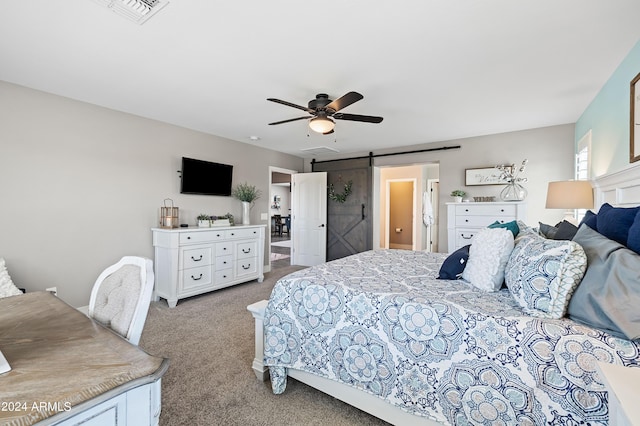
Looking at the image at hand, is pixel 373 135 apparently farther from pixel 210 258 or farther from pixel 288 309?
pixel 288 309

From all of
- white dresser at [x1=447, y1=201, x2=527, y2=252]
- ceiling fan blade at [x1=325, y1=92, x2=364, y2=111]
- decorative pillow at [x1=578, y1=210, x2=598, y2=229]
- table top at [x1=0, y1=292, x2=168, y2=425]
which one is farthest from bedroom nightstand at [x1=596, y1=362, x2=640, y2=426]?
white dresser at [x1=447, y1=201, x2=527, y2=252]

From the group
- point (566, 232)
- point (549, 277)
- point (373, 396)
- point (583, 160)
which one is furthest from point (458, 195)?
point (373, 396)

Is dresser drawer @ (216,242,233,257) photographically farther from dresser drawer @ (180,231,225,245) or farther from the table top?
the table top

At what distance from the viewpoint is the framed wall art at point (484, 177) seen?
14.1ft

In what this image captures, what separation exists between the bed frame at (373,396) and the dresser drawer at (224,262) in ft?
7.37

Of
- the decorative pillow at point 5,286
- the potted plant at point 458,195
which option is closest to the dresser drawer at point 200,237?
the decorative pillow at point 5,286

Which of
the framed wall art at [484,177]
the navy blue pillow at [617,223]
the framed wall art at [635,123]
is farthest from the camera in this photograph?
the framed wall art at [484,177]

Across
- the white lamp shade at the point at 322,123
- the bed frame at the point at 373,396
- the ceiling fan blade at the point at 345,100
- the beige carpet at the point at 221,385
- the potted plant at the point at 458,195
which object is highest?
the ceiling fan blade at the point at 345,100

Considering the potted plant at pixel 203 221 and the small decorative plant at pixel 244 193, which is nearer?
the potted plant at pixel 203 221

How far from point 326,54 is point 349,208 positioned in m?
3.96

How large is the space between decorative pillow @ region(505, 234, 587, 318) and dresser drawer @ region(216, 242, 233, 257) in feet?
11.9

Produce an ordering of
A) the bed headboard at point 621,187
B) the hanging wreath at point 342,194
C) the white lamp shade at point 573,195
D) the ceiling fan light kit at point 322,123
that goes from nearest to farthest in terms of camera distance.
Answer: the bed headboard at point 621,187 → the white lamp shade at point 573,195 → the ceiling fan light kit at point 322,123 → the hanging wreath at point 342,194

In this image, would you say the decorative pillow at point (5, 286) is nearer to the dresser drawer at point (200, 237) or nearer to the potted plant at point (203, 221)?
the dresser drawer at point (200, 237)

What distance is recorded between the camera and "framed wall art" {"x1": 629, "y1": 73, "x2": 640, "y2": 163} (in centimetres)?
A: 189
